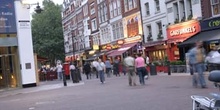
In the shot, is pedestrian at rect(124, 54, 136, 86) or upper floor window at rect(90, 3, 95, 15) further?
upper floor window at rect(90, 3, 95, 15)

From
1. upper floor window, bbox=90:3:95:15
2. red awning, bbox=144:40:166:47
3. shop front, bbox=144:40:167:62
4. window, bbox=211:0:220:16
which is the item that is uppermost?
upper floor window, bbox=90:3:95:15

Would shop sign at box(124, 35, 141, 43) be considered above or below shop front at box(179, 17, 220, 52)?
above

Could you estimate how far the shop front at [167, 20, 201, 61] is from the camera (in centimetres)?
3188

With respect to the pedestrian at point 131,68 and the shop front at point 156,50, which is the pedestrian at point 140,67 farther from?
the shop front at point 156,50

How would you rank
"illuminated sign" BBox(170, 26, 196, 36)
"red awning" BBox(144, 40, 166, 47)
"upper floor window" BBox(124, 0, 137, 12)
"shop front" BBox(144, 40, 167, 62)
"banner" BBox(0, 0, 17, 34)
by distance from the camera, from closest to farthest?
"banner" BBox(0, 0, 17, 34) → "illuminated sign" BBox(170, 26, 196, 36) → "red awning" BBox(144, 40, 166, 47) → "shop front" BBox(144, 40, 167, 62) → "upper floor window" BBox(124, 0, 137, 12)

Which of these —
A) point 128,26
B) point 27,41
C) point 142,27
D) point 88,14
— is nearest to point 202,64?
point 27,41

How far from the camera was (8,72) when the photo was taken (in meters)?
27.6

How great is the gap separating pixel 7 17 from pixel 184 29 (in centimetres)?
1500

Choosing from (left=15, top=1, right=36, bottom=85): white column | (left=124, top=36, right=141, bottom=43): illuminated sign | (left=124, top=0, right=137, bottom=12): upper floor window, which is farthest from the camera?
(left=124, top=0, right=137, bottom=12): upper floor window

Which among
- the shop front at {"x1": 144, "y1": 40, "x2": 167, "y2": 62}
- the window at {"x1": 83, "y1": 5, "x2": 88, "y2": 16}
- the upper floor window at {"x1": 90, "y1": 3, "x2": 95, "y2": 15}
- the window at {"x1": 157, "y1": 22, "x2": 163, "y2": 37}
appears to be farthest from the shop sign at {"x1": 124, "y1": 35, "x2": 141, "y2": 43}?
the window at {"x1": 83, "y1": 5, "x2": 88, "y2": 16}

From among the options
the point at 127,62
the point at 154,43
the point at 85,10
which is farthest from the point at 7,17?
the point at 85,10

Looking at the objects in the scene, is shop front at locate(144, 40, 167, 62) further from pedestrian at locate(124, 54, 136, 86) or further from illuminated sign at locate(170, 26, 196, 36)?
pedestrian at locate(124, 54, 136, 86)

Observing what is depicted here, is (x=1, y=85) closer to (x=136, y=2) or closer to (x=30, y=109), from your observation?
(x=30, y=109)

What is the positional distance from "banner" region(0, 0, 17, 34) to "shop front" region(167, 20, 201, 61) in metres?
14.4
